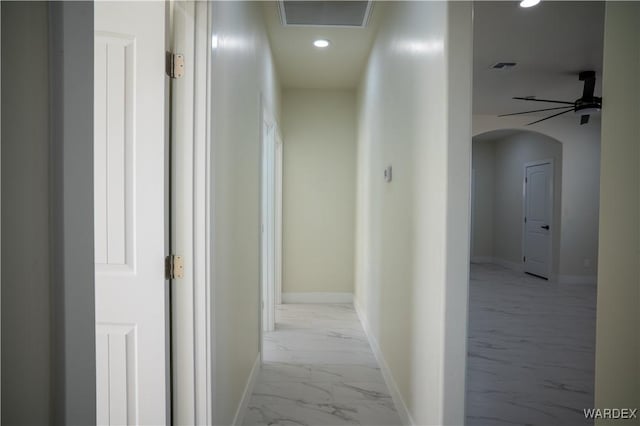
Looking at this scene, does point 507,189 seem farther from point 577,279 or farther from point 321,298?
point 321,298

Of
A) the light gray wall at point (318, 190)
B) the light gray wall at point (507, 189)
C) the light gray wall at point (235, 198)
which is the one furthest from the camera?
the light gray wall at point (507, 189)

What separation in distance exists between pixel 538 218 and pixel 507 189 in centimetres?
149

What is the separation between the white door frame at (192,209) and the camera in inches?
59.7

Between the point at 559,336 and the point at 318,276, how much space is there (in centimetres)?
278

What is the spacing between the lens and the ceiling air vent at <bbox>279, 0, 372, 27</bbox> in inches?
110

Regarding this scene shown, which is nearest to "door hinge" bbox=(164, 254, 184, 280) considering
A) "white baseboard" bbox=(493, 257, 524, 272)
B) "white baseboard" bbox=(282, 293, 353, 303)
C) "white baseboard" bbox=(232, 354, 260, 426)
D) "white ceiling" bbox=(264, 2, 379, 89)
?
"white baseboard" bbox=(232, 354, 260, 426)

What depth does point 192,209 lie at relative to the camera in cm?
152

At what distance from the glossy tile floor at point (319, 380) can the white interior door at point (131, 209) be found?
1.05 metres

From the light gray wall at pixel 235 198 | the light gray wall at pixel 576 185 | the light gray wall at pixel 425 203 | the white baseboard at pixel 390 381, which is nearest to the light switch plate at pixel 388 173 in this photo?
the light gray wall at pixel 425 203

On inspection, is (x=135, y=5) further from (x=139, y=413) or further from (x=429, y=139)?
(x=139, y=413)

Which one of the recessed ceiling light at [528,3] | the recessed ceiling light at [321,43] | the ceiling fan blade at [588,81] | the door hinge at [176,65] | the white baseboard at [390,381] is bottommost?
the white baseboard at [390,381]

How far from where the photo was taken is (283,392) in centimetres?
267

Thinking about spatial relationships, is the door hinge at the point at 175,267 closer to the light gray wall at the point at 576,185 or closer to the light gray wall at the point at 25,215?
the light gray wall at the point at 25,215

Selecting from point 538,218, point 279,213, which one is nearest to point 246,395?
point 279,213
